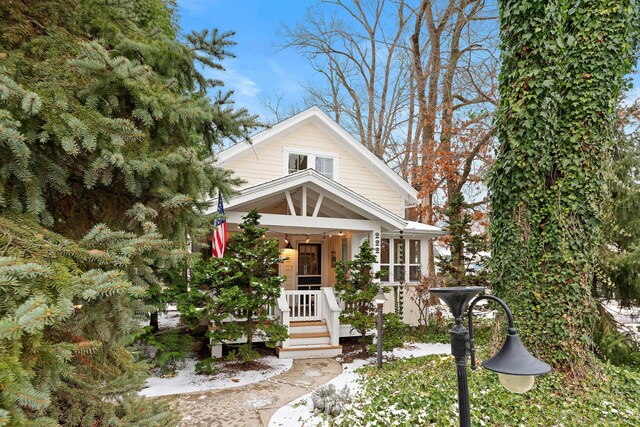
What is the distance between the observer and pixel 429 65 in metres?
16.4

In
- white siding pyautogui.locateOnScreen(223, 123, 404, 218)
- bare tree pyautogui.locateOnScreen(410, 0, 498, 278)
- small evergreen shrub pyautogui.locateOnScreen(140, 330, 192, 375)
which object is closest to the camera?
small evergreen shrub pyautogui.locateOnScreen(140, 330, 192, 375)

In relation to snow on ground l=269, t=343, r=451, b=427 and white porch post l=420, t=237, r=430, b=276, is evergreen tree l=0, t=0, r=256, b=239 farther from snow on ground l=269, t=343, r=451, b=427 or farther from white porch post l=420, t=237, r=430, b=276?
white porch post l=420, t=237, r=430, b=276

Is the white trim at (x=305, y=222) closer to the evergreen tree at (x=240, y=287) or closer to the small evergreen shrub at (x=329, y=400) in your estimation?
the evergreen tree at (x=240, y=287)

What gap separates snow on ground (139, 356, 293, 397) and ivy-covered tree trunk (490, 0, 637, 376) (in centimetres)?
442

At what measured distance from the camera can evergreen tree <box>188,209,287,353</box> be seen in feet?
21.1

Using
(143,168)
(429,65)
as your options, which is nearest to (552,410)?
(143,168)

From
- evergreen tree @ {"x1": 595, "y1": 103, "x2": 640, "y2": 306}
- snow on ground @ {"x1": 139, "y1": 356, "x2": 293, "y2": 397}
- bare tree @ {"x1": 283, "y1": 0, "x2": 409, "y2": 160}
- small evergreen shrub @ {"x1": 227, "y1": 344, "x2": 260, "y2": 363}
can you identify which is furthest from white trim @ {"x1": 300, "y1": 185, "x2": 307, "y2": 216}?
bare tree @ {"x1": 283, "y1": 0, "x2": 409, "y2": 160}

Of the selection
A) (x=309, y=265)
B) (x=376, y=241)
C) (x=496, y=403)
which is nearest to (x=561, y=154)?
(x=496, y=403)

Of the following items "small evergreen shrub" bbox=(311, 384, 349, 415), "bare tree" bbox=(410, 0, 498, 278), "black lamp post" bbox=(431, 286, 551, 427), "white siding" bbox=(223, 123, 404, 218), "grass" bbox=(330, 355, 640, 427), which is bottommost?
"small evergreen shrub" bbox=(311, 384, 349, 415)

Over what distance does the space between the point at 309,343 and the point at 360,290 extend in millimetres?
1657

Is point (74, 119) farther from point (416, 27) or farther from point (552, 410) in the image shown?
point (416, 27)

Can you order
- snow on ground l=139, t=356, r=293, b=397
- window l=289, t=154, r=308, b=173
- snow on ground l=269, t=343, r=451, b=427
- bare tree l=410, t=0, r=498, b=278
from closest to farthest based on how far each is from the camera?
snow on ground l=269, t=343, r=451, b=427 < snow on ground l=139, t=356, r=293, b=397 < window l=289, t=154, r=308, b=173 < bare tree l=410, t=0, r=498, b=278

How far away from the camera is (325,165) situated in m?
11.5

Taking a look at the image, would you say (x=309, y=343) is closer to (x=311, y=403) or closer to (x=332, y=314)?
(x=332, y=314)
